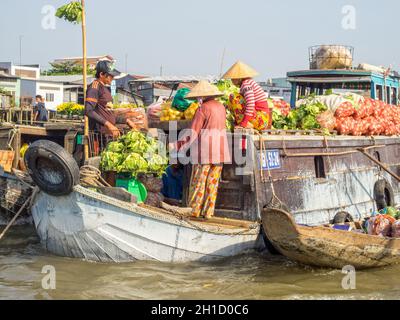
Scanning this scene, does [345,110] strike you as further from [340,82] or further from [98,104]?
[98,104]

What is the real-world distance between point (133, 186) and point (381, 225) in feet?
9.58

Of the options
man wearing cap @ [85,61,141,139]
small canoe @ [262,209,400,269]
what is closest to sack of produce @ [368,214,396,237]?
small canoe @ [262,209,400,269]

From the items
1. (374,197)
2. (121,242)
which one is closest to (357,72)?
(374,197)

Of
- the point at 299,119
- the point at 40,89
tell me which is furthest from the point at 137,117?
the point at 40,89

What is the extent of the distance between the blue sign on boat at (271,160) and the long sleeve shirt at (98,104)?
199 centimetres

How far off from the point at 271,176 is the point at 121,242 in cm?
205

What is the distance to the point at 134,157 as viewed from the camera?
657 cm

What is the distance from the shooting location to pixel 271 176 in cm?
708

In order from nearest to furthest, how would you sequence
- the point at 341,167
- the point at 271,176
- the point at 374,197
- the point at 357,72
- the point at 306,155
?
the point at 271,176, the point at 306,155, the point at 341,167, the point at 374,197, the point at 357,72

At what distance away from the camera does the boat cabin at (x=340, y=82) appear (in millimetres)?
11016

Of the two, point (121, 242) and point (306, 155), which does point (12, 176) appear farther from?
point (306, 155)

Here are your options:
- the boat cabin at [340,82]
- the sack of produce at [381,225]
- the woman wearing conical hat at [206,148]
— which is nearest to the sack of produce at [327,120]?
the sack of produce at [381,225]

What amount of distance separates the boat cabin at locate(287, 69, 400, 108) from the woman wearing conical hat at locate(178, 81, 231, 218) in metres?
4.71

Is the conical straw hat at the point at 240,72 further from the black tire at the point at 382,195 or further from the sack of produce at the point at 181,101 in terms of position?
the black tire at the point at 382,195
